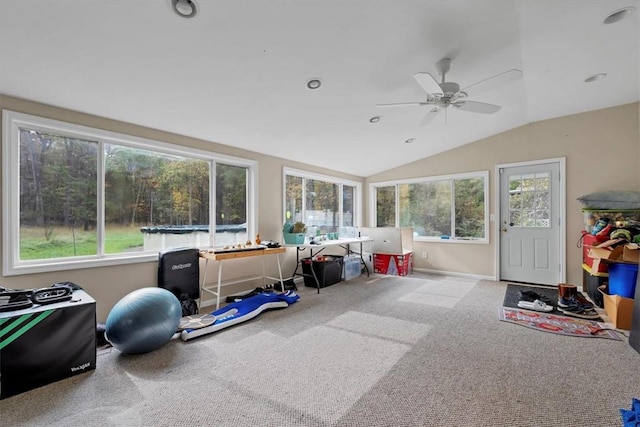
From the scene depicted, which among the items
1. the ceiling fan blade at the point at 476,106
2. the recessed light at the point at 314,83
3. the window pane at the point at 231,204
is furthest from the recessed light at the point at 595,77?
the window pane at the point at 231,204

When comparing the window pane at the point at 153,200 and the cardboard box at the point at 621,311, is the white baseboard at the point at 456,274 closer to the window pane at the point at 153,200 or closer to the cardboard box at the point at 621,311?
the cardboard box at the point at 621,311

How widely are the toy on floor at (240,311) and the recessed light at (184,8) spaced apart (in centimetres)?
261

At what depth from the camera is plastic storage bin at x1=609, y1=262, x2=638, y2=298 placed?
303cm

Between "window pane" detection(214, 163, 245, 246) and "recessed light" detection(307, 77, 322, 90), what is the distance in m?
1.91

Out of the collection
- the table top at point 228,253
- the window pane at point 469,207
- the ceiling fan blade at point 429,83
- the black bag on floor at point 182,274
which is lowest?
the black bag on floor at point 182,274

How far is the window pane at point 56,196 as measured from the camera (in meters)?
2.72

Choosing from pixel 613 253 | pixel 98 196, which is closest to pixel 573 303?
pixel 613 253

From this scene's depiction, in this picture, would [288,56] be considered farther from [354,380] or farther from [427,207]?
[427,207]

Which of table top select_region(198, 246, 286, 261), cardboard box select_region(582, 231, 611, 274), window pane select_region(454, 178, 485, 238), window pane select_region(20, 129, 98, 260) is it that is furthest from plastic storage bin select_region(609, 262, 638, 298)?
window pane select_region(20, 129, 98, 260)

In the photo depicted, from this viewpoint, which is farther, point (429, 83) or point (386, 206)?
point (386, 206)

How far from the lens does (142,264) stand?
10.9 ft

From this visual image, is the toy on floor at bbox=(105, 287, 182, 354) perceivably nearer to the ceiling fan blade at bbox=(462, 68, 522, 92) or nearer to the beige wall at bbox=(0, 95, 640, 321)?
the beige wall at bbox=(0, 95, 640, 321)

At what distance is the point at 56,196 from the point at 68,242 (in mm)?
472

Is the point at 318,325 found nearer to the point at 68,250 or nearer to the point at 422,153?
the point at 68,250
